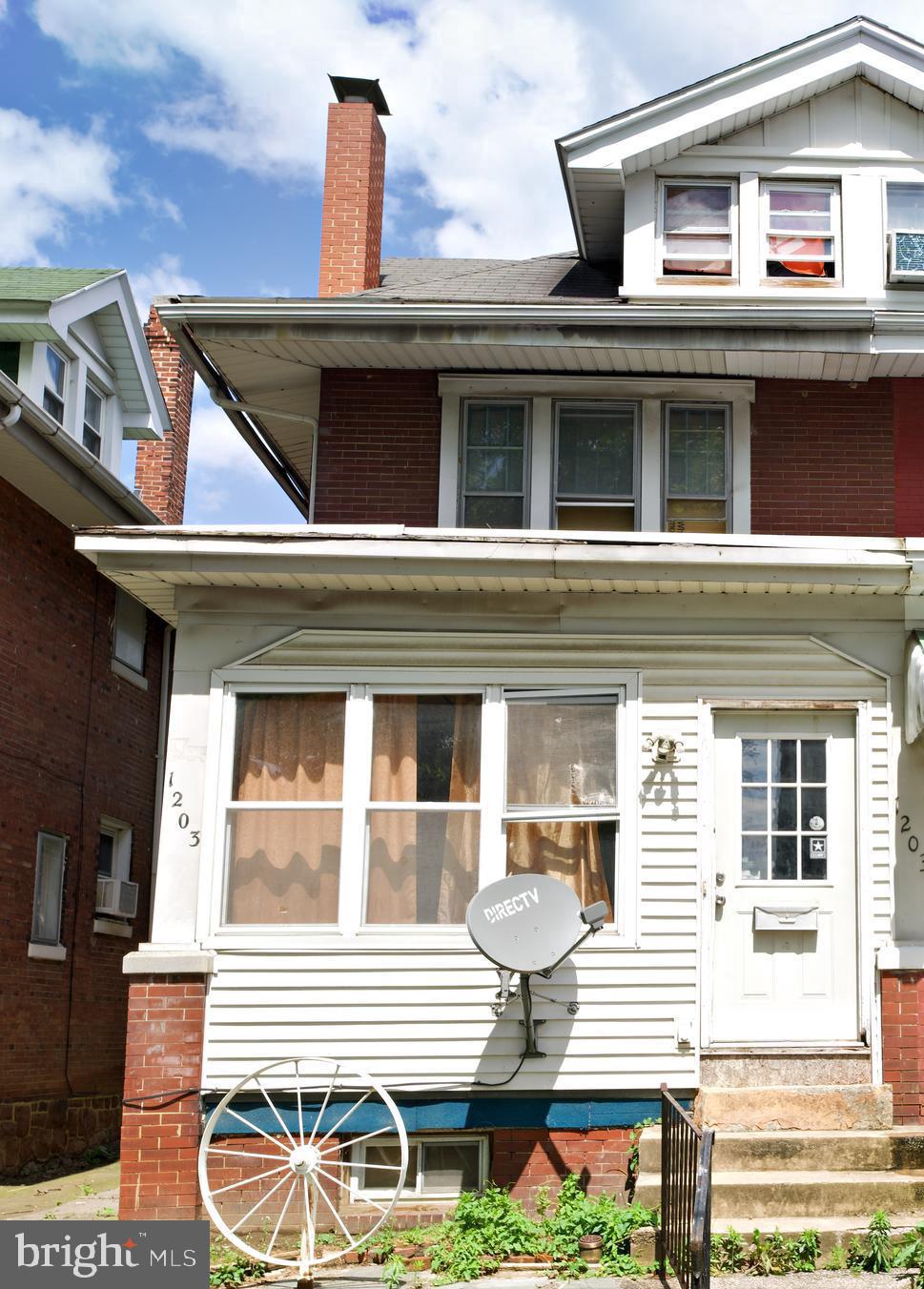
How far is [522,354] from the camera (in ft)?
35.8

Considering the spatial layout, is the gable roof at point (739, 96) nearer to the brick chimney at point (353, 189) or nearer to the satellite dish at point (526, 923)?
the brick chimney at point (353, 189)

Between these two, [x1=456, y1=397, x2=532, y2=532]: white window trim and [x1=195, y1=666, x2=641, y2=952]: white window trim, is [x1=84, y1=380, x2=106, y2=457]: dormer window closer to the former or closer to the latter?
[x1=456, y1=397, x2=532, y2=532]: white window trim

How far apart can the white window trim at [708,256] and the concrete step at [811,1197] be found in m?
6.87

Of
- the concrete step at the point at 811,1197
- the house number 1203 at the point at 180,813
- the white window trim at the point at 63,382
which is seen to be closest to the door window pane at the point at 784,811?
the concrete step at the point at 811,1197

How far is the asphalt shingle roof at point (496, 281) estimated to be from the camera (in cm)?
1130

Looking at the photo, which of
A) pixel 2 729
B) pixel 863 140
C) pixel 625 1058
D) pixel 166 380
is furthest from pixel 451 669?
pixel 166 380

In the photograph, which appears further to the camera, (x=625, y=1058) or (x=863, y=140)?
(x=863, y=140)

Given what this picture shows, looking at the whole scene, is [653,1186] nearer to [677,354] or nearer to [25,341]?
[677,354]

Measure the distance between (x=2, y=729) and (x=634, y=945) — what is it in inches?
233

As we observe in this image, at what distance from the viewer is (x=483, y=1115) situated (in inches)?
352

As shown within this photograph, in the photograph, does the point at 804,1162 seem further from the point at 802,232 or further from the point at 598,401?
the point at 802,232

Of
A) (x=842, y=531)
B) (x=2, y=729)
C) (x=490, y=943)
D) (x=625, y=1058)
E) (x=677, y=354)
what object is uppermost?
(x=677, y=354)

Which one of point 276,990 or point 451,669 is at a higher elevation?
point 451,669

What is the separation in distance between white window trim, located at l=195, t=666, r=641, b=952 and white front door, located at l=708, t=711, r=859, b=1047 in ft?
2.01
